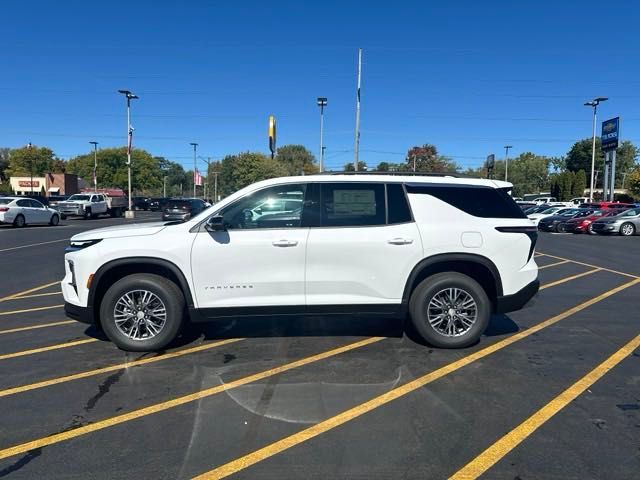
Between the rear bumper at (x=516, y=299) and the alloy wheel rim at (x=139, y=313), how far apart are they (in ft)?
11.8

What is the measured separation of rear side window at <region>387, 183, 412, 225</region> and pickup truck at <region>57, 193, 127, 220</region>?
33.3m

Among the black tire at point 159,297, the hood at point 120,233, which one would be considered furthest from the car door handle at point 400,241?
the hood at point 120,233

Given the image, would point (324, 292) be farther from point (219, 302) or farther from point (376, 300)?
point (219, 302)

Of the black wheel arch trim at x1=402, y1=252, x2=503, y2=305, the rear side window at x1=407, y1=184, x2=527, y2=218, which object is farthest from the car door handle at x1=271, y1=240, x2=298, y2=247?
the rear side window at x1=407, y1=184, x2=527, y2=218

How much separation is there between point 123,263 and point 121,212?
38.9m

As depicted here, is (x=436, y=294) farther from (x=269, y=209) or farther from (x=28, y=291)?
(x=28, y=291)

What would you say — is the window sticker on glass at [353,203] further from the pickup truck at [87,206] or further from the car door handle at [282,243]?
the pickup truck at [87,206]

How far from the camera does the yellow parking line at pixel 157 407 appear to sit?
3.42 metres

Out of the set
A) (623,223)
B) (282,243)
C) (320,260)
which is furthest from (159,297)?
(623,223)

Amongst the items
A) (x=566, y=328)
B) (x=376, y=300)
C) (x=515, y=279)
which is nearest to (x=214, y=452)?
(x=376, y=300)

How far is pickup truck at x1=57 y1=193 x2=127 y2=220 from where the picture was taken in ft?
111

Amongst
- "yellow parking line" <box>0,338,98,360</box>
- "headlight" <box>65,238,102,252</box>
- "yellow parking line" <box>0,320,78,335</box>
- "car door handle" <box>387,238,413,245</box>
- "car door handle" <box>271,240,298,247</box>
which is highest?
"car door handle" <box>387,238,413,245</box>

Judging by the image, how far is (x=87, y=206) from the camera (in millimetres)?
34750

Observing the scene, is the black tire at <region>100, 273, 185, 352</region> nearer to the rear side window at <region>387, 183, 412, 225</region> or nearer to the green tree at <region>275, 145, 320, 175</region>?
the rear side window at <region>387, 183, 412, 225</region>
